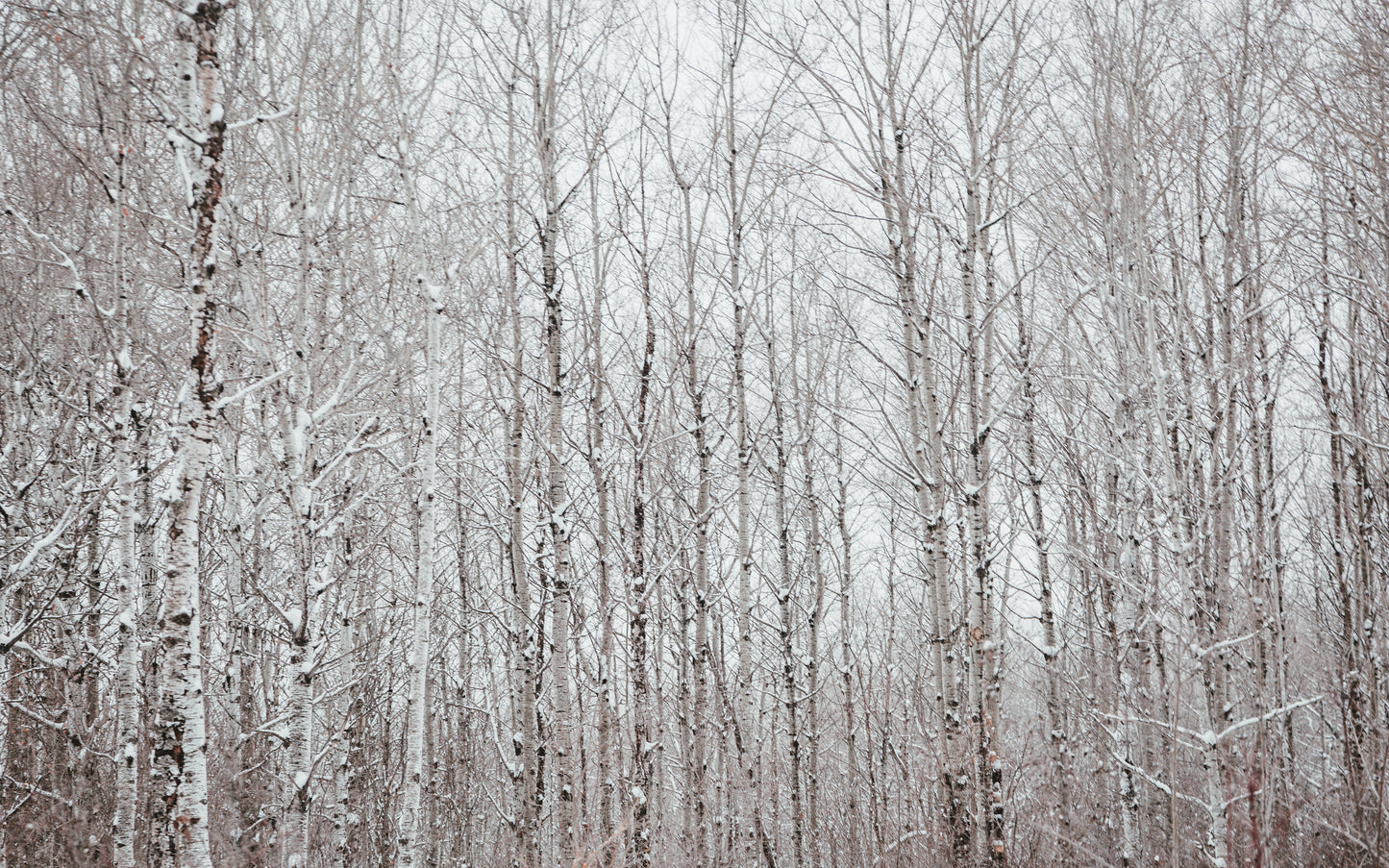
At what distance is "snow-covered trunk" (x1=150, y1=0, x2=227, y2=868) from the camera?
4543 mm

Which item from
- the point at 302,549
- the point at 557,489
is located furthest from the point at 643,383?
the point at 302,549

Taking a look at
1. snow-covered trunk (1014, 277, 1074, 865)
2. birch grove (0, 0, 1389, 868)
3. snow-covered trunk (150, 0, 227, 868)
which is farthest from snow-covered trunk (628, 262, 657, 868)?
snow-covered trunk (1014, 277, 1074, 865)

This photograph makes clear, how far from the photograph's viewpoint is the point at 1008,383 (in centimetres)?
1109

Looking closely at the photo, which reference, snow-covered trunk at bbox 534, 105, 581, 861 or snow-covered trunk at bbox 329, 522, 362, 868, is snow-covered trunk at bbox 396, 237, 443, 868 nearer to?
snow-covered trunk at bbox 534, 105, 581, 861

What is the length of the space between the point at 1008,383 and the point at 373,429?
839cm

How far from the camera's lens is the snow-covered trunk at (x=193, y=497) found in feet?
14.9

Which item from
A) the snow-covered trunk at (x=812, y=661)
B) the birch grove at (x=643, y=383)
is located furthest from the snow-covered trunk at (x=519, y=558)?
the snow-covered trunk at (x=812, y=661)

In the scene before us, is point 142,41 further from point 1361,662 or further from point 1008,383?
point 1361,662

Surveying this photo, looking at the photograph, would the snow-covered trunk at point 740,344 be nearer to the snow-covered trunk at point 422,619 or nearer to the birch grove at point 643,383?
the birch grove at point 643,383

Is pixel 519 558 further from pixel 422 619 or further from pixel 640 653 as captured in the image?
pixel 640 653

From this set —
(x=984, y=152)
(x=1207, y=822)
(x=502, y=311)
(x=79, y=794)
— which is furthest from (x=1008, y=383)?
(x=79, y=794)

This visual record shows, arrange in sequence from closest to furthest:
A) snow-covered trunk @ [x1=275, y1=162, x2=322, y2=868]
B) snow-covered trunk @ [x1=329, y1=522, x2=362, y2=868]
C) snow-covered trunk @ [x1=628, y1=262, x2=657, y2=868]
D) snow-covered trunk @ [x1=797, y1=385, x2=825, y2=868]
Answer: snow-covered trunk @ [x1=628, y1=262, x2=657, y2=868]
snow-covered trunk @ [x1=275, y1=162, x2=322, y2=868]
snow-covered trunk @ [x1=329, y1=522, x2=362, y2=868]
snow-covered trunk @ [x1=797, y1=385, x2=825, y2=868]

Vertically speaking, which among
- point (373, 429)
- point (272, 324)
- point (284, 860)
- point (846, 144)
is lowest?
point (284, 860)

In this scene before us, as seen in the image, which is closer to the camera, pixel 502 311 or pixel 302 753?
pixel 302 753
